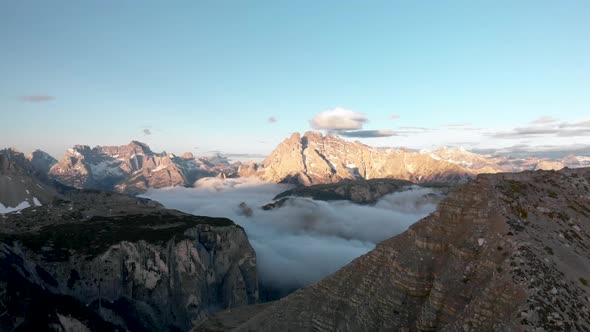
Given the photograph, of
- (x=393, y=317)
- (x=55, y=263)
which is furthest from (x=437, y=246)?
(x=55, y=263)

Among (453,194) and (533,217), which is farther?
(453,194)

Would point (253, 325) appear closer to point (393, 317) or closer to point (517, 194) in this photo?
point (393, 317)

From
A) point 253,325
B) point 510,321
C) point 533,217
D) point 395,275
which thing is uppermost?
point 533,217

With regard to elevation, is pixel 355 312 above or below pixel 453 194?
below

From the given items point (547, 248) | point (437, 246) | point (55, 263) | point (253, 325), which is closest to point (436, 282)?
point (437, 246)

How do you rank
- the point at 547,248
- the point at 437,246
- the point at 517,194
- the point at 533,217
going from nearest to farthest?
the point at 547,248
the point at 533,217
the point at 517,194
the point at 437,246

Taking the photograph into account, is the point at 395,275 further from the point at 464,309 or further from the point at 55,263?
the point at 55,263

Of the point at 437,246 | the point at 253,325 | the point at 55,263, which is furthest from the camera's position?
the point at 55,263
